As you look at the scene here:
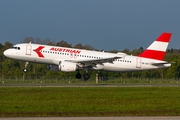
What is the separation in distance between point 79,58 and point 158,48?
11076 millimetres

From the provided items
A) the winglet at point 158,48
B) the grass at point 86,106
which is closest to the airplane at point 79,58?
the winglet at point 158,48

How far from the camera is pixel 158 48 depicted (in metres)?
61.6

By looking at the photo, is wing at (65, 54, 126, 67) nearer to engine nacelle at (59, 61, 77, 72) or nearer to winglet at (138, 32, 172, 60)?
engine nacelle at (59, 61, 77, 72)

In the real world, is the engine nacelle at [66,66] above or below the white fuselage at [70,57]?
below

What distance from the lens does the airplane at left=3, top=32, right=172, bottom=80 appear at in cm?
5416

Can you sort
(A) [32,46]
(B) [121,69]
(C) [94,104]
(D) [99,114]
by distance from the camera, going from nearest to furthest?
(D) [99,114] < (C) [94,104] < (A) [32,46] < (B) [121,69]

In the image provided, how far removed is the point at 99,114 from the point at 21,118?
398 centimetres

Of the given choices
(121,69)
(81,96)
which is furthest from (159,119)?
(121,69)

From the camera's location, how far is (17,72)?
77.3m

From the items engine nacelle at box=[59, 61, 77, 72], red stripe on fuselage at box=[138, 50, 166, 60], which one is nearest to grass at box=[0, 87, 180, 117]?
engine nacelle at box=[59, 61, 77, 72]

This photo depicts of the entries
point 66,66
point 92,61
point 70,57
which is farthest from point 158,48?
point 66,66

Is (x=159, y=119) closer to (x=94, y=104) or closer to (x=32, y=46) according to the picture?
(x=94, y=104)

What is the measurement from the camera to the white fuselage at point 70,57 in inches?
2131

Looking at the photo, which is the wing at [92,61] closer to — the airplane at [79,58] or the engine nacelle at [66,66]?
the airplane at [79,58]
